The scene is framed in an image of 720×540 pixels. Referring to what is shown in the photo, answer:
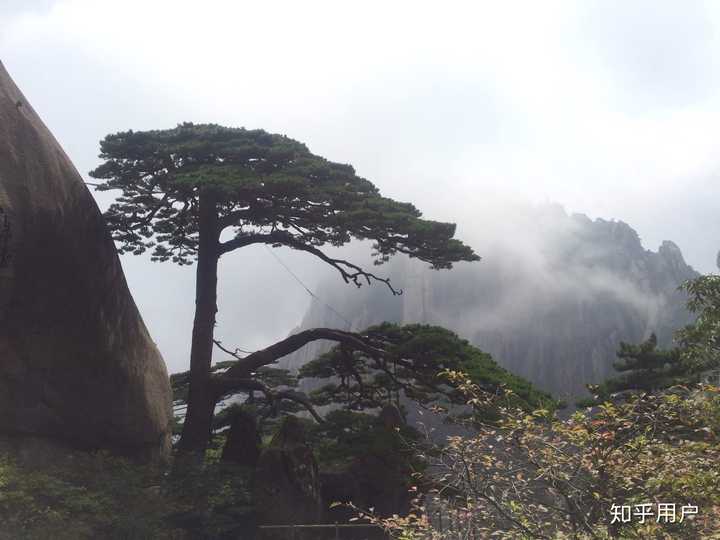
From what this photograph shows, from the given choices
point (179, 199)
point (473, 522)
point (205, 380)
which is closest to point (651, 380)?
point (205, 380)

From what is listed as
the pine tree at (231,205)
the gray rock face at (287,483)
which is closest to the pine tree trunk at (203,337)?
the pine tree at (231,205)

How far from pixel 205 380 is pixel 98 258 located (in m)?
3.54

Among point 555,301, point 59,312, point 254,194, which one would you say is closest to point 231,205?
point 254,194

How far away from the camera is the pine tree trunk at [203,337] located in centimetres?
1251

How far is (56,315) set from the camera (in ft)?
30.9

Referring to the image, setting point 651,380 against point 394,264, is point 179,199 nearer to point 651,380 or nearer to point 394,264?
point 651,380

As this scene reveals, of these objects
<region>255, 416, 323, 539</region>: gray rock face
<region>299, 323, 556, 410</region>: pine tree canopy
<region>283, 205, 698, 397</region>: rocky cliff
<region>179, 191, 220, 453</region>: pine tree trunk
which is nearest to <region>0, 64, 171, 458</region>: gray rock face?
<region>179, 191, 220, 453</region>: pine tree trunk

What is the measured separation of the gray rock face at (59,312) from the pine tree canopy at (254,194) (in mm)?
2230

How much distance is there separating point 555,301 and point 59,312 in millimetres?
36059

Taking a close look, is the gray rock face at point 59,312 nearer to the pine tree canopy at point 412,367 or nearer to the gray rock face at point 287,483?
the gray rock face at point 287,483

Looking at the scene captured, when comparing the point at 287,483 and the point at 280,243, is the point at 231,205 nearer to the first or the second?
the point at 280,243

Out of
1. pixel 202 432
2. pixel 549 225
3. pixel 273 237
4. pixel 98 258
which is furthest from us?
pixel 549 225

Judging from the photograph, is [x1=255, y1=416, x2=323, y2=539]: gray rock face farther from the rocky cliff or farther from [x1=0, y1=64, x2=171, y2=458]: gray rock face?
the rocky cliff

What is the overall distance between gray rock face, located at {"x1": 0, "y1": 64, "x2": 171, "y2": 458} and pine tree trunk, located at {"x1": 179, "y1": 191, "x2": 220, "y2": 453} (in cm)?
83
